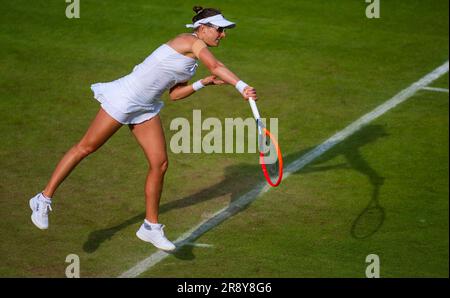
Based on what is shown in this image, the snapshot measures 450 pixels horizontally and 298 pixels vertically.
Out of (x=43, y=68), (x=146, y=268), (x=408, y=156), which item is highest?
(x=43, y=68)

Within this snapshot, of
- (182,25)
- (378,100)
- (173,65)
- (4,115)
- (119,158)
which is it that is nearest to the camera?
(173,65)

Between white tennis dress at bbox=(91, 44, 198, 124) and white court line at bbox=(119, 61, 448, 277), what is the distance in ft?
5.19

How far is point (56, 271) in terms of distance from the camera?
9859 mm

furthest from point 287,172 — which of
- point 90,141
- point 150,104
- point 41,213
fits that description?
point 41,213

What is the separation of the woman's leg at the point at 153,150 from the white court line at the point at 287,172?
72 centimetres

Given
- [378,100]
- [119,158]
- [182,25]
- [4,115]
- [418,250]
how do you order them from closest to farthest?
[418,250], [119,158], [4,115], [378,100], [182,25]

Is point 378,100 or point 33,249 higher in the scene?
point 378,100

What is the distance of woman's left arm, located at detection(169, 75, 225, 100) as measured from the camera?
10.3 m

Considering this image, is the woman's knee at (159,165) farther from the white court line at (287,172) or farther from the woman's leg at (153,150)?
the white court line at (287,172)

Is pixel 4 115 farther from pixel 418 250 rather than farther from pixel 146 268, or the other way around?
pixel 418 250

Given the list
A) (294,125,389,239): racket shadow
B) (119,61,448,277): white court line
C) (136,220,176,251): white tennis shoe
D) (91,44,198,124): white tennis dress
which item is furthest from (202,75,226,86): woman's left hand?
(294,125,389,239): racket shadow

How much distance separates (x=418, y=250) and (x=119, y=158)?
178 inches

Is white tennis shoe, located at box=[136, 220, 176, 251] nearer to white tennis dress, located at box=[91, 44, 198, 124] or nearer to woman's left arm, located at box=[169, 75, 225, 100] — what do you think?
white tennis dress, located at box=[91, 44, 198, 124]

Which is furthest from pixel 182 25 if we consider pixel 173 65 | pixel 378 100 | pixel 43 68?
pixel 173 65
